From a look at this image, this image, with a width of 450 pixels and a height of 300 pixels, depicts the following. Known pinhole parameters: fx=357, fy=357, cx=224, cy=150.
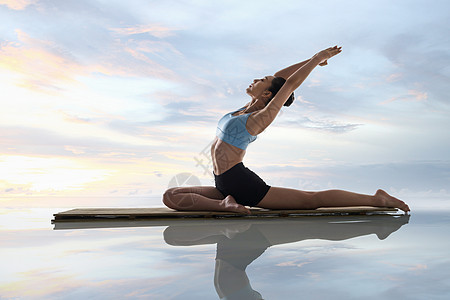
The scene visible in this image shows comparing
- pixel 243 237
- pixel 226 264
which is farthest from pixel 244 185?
pixel 226 264

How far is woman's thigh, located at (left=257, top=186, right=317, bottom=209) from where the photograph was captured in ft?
9.07

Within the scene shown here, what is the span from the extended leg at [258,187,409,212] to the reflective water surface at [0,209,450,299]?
83 centimetres

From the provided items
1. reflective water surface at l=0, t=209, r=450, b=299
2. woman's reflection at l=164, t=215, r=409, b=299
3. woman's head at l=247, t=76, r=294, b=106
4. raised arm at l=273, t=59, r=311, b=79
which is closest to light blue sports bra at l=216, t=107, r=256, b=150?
woman's head at l=247, t=76, r=294, b=106

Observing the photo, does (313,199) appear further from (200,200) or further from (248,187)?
(200,200)

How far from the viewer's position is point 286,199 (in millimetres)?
2787

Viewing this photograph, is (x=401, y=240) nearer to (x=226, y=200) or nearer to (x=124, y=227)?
(x=226, y=200)

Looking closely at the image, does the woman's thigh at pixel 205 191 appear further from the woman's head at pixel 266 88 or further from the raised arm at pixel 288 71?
the raised arm at pixel 288 71

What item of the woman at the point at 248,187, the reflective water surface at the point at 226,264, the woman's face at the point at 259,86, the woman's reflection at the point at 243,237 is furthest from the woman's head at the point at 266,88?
the reflective water surface at the point at 226,264

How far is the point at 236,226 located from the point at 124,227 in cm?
68

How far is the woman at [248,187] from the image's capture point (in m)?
2.71

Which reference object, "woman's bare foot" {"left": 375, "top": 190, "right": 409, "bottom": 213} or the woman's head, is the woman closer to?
"woman's bare foot" {"left": 375, "top": 190, "right": 409, "bottom": 213}

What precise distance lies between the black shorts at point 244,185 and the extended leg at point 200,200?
0.08 metres

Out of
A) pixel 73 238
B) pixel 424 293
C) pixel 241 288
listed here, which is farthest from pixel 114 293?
pixel 73 238

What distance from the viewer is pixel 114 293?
0.88 metres
